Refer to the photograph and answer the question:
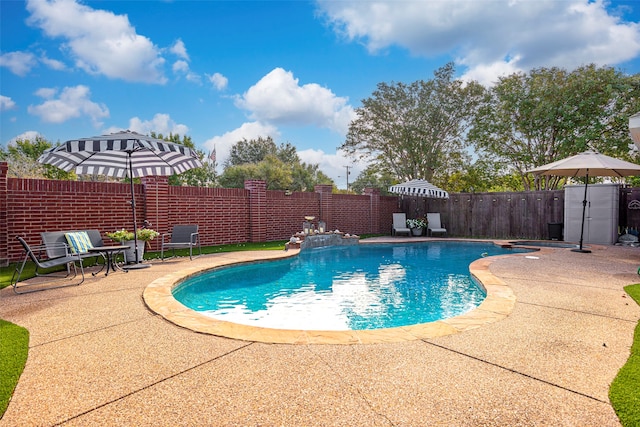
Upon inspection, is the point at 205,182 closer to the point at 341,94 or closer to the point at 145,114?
the point at 145,114

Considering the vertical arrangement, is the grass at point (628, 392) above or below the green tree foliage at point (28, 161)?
below

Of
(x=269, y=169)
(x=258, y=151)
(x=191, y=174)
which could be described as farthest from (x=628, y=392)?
(x=258, y=151)

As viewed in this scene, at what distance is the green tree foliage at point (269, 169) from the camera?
35.5 meters

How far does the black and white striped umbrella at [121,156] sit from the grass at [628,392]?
649 cm

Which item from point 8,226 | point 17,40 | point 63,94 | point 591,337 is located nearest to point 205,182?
point 63,94

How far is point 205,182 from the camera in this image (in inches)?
1378

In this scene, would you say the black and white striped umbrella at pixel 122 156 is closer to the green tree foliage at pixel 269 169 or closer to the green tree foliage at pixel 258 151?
the green tree foliage at pixel 269 169

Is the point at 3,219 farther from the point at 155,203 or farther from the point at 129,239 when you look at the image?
the point at 155,203

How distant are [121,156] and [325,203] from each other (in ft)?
26.7

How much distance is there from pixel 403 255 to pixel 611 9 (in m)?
10.5

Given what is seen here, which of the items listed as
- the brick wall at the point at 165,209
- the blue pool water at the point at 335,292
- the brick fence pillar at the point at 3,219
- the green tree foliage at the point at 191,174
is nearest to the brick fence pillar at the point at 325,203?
the brick wall at the point at 165,209

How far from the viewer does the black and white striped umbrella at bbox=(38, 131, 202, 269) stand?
5.62m

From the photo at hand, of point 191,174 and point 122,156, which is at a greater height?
point 191,174

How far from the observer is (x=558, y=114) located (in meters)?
14.8
